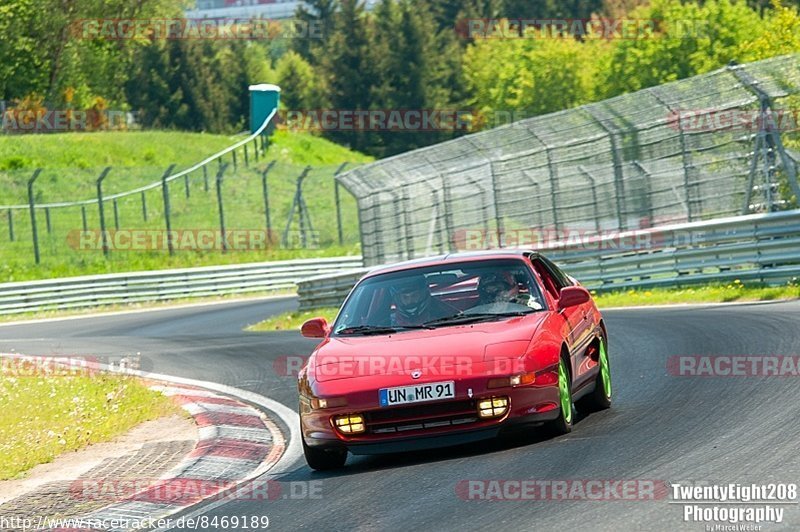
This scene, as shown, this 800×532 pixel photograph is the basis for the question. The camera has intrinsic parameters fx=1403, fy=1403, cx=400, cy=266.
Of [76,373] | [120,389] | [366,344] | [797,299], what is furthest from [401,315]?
[797,299]

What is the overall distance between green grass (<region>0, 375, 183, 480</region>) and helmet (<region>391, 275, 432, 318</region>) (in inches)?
119

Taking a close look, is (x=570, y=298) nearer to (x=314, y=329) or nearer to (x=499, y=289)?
(x=499, y=289)

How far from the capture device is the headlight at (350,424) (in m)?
8.74

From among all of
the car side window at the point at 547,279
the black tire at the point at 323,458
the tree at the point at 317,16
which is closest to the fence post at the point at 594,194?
the car side window at the point at 547,279

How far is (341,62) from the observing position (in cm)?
8838

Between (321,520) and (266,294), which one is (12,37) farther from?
(321,520)

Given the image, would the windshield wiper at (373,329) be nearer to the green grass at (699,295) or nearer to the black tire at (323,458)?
the black tire at (323,458)

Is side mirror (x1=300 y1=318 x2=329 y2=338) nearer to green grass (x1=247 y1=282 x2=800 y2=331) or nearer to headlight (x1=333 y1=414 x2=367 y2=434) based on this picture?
headlight (x1=333 y1=414 x2=367 y2=434)

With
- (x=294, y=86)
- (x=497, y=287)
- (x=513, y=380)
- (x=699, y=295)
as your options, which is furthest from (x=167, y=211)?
(x=294, y=86)

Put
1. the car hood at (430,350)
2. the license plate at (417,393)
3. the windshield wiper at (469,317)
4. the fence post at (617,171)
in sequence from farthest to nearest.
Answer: the fence post at (617,171) → the windshield wiper at (469,317) → the car hood at (430,350) → the license plate at (417,393)

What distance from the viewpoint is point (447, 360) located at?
873 centimetres

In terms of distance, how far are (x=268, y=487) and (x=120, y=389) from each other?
5.85 meters

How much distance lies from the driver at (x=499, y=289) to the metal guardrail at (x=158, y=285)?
2767 cm

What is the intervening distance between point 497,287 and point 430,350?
1.17 metres
